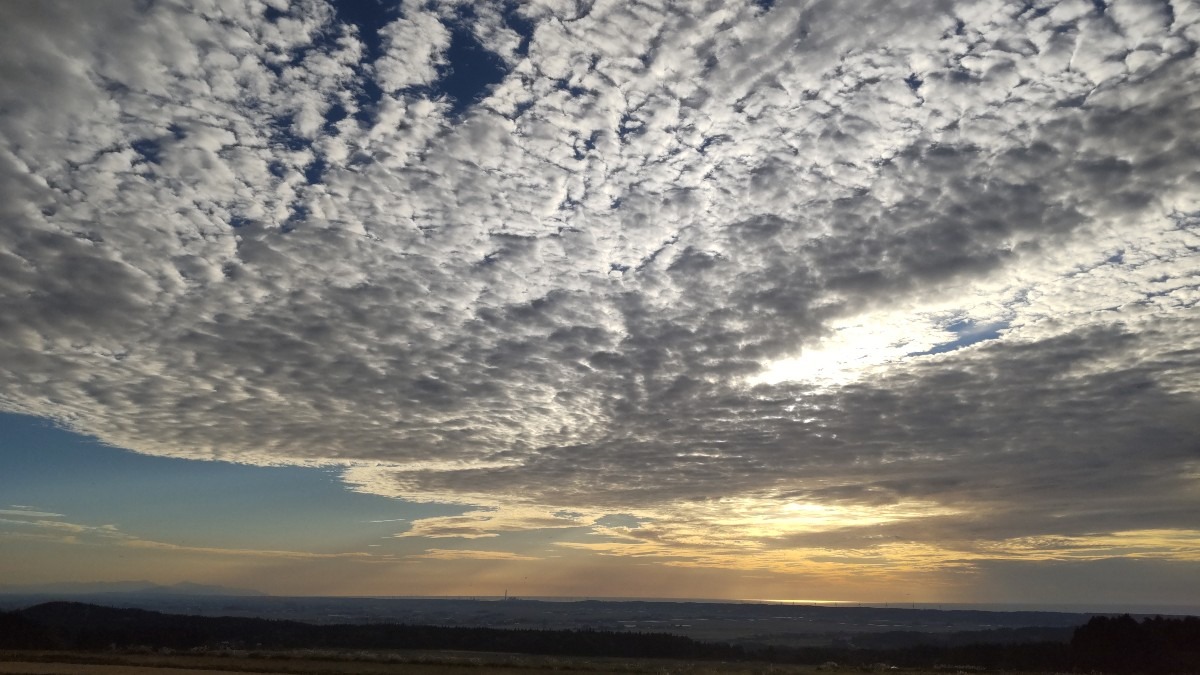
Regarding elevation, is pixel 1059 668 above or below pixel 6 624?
below

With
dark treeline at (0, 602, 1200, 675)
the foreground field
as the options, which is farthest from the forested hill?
the foreground field

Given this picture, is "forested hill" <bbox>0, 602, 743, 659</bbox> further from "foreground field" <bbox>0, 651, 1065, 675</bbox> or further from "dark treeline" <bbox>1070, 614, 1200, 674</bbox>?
"foreground field" <bbox>0, 651, 1065, 675</bbox>

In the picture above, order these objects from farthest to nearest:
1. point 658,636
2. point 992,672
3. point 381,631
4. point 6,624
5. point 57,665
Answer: point 381,631 < point 658,636 < point 6,624 < point 992,672 < point 57,665

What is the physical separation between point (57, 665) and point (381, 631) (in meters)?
86.2

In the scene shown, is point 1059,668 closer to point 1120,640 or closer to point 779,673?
point 1120,640

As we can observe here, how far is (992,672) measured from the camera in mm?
56438

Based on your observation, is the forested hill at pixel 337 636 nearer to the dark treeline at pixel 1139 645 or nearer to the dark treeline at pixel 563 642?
the dark treeline at pixel 563 642

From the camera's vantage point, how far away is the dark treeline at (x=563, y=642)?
68.2 m

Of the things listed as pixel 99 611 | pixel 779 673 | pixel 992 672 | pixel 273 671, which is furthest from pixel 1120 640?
pixel 99 611

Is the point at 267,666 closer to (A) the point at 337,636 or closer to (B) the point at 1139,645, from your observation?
(A) the point at 337,636

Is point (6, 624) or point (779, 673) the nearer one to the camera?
point (779, 673)

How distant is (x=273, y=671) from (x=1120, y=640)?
71560 mm

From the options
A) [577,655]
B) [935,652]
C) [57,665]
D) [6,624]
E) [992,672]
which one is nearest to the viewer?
[57,665]

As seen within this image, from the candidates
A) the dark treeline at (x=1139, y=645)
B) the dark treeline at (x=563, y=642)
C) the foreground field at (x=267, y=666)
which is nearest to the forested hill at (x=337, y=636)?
the dark treeline at (x=563, y=642)
